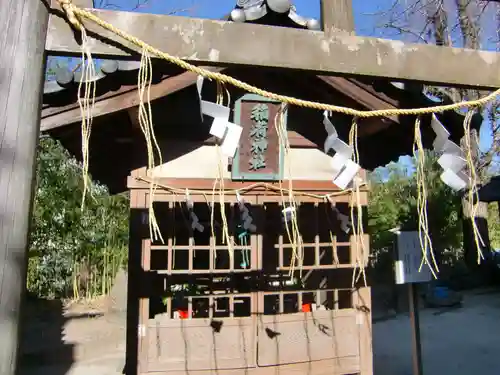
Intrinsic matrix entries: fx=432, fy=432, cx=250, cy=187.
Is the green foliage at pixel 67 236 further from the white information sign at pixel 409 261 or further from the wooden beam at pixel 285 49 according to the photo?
the wooden beam at pixel 285 49

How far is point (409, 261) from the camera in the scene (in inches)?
180

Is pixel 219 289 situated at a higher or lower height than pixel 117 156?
lower

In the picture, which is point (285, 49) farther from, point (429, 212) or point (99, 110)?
Result: point (429, 212)

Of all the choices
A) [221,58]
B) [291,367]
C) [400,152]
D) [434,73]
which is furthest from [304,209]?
[221,58]

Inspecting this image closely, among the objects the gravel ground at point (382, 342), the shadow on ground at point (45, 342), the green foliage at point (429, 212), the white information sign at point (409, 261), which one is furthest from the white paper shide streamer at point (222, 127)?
the green foliage at point (429, 212)

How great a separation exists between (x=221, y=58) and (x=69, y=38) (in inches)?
25.7

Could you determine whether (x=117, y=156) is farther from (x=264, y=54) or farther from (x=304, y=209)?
(x=264, y=54)

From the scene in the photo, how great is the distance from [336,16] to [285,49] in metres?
0.34

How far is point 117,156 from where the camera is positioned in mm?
4504

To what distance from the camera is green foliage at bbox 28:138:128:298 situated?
40.1 ft

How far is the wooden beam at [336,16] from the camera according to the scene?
2.12 metres

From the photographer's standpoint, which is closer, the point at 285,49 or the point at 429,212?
the point at 285,49

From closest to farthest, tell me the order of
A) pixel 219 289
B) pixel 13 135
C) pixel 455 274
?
pixel 13 135, pixel 219 289, pixel 455 274

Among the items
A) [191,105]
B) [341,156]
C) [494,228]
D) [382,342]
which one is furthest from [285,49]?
[494,228]
